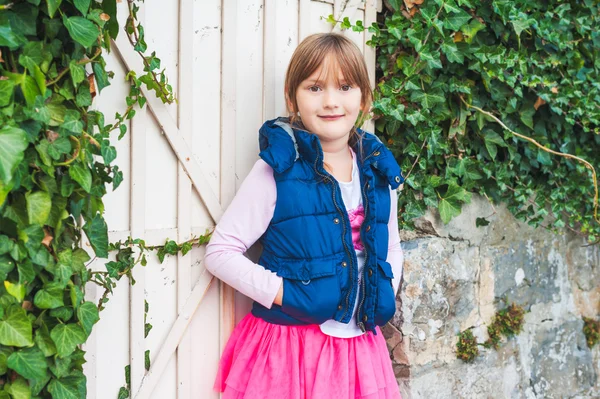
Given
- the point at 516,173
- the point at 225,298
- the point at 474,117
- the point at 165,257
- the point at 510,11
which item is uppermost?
the point at 510,11

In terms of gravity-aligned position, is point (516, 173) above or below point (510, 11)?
below

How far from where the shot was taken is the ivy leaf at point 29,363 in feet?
4.71

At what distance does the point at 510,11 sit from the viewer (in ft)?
8.93

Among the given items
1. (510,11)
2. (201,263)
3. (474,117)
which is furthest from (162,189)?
(510,11)

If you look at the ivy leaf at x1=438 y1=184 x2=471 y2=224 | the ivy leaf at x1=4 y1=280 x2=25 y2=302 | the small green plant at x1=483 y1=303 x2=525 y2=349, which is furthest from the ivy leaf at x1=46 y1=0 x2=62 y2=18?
the small green plant at x1=483 y1=303 x2=525 y2=349

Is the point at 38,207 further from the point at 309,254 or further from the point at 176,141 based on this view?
the point at 309,254

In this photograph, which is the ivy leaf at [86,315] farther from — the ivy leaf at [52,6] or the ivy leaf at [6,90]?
the ivy leaf at [52,6]

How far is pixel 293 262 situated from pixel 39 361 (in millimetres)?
825

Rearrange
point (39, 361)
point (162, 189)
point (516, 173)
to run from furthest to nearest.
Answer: point (516, 173), point (162, 189), point (39, 361)

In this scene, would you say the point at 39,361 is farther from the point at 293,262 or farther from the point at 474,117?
the point at 474,117

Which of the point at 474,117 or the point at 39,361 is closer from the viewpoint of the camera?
the point at 39,361

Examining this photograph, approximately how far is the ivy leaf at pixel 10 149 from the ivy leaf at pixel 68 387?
0.54m

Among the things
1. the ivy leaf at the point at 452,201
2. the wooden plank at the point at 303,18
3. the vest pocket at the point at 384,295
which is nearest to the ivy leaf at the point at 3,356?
the vest pocket at the point at 384,295

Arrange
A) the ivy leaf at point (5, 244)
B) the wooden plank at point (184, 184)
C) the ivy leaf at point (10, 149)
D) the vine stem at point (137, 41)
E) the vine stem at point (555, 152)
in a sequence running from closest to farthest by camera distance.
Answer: the ivy leaf at point (10, 149) → the ivy leaf at point (5, 244) → the vine stem at point (137, 41) → the wooden plank at point (184, 184) → the vine stem at point (555, 152)
